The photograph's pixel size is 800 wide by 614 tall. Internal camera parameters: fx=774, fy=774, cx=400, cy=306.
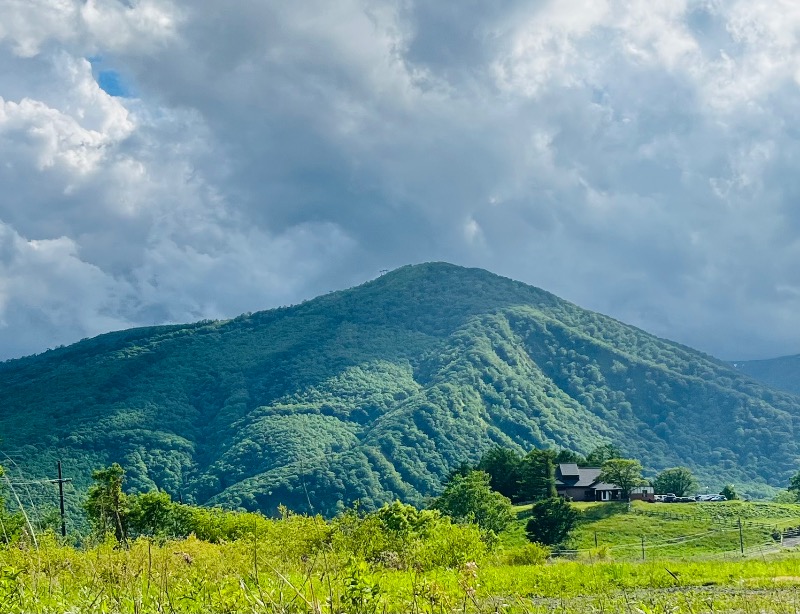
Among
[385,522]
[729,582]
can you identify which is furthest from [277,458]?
[729,582]

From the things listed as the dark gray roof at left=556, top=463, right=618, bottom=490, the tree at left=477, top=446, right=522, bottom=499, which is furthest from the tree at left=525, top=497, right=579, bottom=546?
the dark gray roof at left=556, top=463, right=618, bottom=490

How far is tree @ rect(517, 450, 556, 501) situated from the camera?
94125 millimetres

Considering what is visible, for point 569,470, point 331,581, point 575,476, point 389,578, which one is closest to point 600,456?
point 569,470

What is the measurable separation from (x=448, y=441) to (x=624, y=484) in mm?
88377

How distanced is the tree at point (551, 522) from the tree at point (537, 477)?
25.4 m

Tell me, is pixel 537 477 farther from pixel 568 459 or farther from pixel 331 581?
pixel 331 581

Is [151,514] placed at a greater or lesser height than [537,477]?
lesser

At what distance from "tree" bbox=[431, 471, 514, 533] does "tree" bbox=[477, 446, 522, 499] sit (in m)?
23.8

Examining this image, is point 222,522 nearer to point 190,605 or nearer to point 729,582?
→ point 729,582

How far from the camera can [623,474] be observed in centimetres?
9812

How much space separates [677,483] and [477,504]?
184 feet

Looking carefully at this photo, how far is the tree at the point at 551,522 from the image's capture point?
2598 inches

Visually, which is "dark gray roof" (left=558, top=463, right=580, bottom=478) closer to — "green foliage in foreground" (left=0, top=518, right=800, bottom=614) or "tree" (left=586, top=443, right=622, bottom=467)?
"tree" (left=586, top=443, right=622, bottom=467)

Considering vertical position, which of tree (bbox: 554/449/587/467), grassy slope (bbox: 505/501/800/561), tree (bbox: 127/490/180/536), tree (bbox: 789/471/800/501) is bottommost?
grassy slope (bbox: 505/501/800/561)
